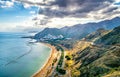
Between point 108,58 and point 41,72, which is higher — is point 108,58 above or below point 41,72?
above

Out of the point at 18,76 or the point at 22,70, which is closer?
the point at 18,76

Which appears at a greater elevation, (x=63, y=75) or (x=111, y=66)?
(x=111, y=66)

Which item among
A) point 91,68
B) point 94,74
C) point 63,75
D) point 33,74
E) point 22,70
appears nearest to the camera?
point 94,74

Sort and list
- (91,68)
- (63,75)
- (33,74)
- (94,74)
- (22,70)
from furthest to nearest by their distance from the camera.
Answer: (22,70) → (33,74) → (63,75) → (91,68) → (94,74)

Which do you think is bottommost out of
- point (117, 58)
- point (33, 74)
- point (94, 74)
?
point (33, 74)

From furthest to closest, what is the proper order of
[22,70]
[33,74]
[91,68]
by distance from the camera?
1. [22,70]
2. [33,74]
3. [91,68]

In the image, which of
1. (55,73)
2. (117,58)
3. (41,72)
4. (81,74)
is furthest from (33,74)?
(117,58)

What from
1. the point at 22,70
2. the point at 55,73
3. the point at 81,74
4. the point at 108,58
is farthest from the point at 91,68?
the point at 22,70

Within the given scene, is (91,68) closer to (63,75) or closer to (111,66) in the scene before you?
(111,66)

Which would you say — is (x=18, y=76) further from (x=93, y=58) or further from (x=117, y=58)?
(x=117, y=58)
